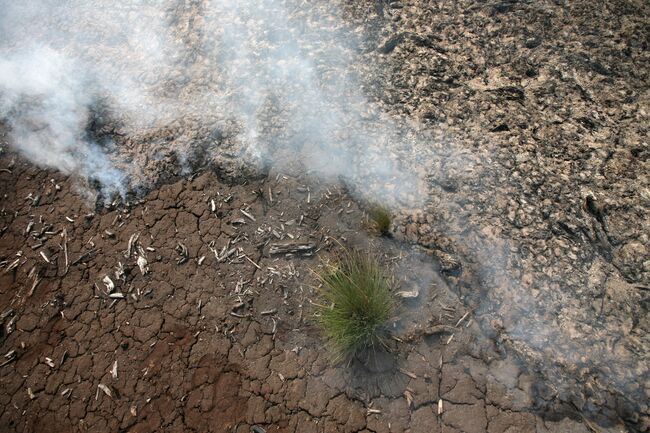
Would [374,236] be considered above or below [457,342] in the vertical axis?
above

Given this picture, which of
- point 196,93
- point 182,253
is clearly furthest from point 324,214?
point 196,93

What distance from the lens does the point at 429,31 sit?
357 centimetres

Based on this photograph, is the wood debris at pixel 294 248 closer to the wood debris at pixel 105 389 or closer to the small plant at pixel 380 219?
the small plant at pixel 380 219

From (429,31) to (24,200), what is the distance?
3.69 metres

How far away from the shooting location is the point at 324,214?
3.02 meters

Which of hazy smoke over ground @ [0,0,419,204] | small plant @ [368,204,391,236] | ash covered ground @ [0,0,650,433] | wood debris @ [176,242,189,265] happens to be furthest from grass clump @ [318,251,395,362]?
wood debris @ [176,242,189,265]

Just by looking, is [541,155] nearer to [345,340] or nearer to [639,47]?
[639,47]

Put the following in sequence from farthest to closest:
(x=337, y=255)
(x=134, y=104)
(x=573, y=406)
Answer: (x=134, y=104) → (x=337, y=255) → (x=573, y=406)

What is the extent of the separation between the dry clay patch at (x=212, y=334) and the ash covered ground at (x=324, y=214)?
14 millimetres

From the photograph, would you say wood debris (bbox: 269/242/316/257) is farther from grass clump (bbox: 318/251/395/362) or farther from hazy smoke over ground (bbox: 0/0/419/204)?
hazy smoke over ground (bbox: 0/0/419/204)

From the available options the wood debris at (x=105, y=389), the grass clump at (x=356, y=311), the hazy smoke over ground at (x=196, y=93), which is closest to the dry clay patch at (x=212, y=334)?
the wood debris at (x=105, y=389)

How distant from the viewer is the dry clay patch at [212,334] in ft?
7.95

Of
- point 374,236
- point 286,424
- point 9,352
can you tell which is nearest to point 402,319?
point 374,236

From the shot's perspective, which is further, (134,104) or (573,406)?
(134,104)
